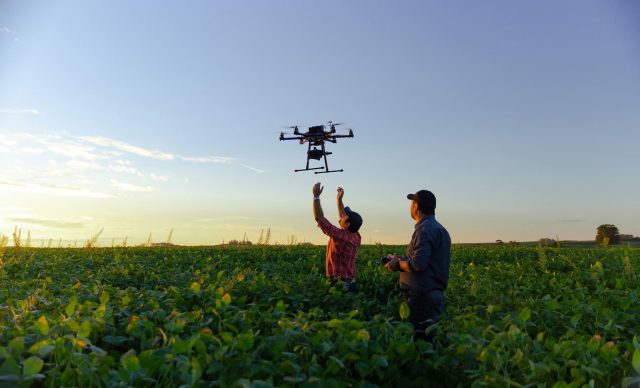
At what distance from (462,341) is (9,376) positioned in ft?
10.9

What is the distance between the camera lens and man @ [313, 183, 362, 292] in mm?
8461

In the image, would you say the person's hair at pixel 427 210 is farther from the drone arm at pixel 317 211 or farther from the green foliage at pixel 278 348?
the drone arm at pixel 317 211

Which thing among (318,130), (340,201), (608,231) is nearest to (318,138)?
(318,130)

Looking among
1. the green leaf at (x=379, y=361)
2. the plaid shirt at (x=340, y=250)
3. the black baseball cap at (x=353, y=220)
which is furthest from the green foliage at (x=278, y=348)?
the black baseball cap at (x=353, y=220)

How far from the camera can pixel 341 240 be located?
848cm

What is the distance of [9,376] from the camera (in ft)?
9.82

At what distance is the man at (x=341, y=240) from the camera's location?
8.46 meters

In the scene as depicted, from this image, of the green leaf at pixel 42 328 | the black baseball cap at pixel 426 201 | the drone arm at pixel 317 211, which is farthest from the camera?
the drone arm at pixel 317 211

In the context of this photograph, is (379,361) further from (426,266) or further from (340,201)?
(340,201)

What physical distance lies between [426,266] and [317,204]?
2.82 metres

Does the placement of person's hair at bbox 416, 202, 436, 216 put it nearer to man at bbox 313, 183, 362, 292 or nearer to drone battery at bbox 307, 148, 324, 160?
man at bbox 313, 183, 362, 292

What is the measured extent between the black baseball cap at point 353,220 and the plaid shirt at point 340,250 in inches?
3.9

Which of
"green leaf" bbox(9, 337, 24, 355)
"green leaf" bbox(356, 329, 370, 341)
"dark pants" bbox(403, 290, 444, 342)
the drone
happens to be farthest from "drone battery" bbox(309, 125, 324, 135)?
"green leaf" bbox(9, 337, 24, 355)

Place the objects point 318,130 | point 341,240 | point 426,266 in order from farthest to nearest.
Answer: point 318,130 → point 341,240 → point 426,266
